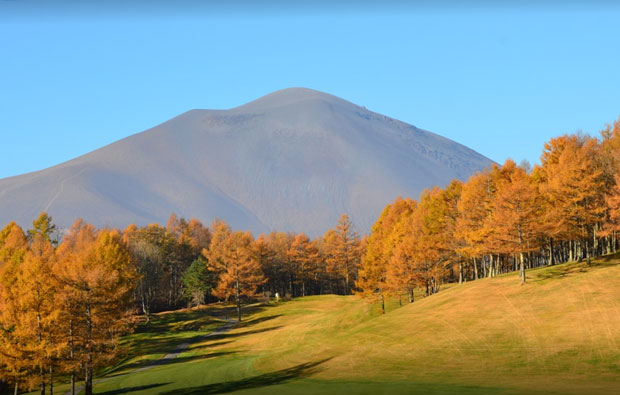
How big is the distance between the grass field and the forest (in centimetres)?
463

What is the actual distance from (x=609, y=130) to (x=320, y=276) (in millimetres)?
74870

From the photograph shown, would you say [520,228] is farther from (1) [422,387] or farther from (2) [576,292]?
(1) [422,387]

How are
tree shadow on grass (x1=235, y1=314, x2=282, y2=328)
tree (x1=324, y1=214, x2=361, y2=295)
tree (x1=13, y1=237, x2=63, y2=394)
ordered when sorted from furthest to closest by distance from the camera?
tree (x1=324, y1=214, x2=361, y2=295), tree shadow on grass (x1=235, y1=314, x2=282, y2=328), tree (x1=13, y1=237, x2=63, y2=394)

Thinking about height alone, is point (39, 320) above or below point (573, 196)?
below

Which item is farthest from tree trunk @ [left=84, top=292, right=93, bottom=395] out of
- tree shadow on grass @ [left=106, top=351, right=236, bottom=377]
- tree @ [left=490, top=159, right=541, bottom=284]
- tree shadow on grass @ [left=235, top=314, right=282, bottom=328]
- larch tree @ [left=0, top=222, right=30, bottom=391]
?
tree shadow on grass @ [left=235, top=314, right=282, bottom=328]

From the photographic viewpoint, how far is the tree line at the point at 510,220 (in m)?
67.8

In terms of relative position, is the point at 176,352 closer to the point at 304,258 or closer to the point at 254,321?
the point at 254,321

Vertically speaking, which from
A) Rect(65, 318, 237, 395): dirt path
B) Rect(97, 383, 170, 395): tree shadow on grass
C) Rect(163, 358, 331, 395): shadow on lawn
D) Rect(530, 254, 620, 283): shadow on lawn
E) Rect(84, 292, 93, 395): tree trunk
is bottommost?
Rect(65, 318, 237, 395): dirt path

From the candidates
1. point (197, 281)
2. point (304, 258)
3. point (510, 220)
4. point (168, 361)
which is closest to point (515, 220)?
point (510, 220)

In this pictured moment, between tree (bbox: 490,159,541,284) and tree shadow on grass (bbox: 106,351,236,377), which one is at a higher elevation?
tree (bbox: 490,159,541,284)

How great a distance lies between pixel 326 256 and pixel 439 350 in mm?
99356

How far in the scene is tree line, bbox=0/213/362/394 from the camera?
48.1 meters

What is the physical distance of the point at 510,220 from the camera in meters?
66.8

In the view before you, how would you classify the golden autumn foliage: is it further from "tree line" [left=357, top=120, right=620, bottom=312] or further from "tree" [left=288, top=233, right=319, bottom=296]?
"tree" [left=288, top=233, right=319, bottom=296]
